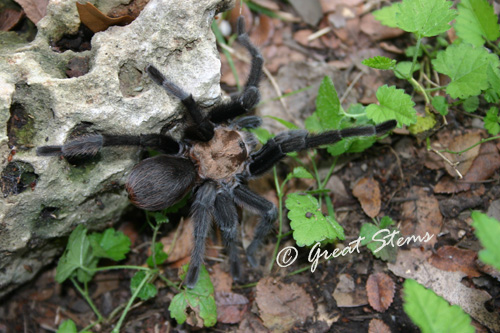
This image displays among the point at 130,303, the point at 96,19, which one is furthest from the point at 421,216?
the point at 96,19

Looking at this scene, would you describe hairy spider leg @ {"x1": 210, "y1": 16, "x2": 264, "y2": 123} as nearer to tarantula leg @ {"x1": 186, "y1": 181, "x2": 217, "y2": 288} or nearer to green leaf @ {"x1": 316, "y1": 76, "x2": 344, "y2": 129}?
green leaf @ {"x1": 316, "y1": 76, "x2": 344, "y2": 129}

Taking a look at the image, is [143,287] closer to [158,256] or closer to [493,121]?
[158,256]

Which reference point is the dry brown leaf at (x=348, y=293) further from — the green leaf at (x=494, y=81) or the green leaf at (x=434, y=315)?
the green leaf at (x=494, y=81)

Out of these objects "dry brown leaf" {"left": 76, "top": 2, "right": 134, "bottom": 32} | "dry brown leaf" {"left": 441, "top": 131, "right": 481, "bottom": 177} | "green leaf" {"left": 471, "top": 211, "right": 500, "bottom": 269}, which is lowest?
"dry brown leaf" {"left": 441, "top": 131, "right": 481, "bottom": 177}

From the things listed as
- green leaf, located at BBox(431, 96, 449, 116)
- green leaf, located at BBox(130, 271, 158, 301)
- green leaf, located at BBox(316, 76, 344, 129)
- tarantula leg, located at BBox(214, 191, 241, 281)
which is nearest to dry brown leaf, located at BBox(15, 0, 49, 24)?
tarantula leg, located at BBox(214, 191, 241, 281)

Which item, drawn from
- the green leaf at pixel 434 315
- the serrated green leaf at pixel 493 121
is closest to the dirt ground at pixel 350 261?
the serrated green leaf at pixel 493 121

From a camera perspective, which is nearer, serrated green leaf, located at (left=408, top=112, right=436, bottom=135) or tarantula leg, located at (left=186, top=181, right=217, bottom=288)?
tarantula leg, located at (left=186, top=181, right=217, bottom=288)

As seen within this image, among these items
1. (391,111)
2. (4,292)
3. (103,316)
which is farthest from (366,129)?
(4,292)
